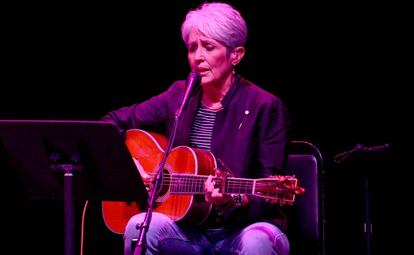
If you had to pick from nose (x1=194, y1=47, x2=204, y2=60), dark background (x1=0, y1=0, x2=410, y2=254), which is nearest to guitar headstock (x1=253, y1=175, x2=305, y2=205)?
nose (x1=194, y1=47, x2=204, y2=60)

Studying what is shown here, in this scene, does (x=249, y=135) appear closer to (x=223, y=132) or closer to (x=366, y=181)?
(x=223, y=132)

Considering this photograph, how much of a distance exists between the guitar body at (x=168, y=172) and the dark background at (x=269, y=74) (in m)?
1.05

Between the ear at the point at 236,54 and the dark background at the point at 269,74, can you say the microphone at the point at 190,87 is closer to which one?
the ear at the point at 236,54

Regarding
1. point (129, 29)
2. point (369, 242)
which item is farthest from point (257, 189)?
point (129, 29)

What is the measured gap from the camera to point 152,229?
2928mm

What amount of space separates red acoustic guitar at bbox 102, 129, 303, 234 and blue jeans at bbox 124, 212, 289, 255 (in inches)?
3.5

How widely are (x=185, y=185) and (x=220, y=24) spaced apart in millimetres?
891

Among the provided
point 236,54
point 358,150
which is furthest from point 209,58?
point 358,150

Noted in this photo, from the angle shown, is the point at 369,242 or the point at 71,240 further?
the point at 369,242

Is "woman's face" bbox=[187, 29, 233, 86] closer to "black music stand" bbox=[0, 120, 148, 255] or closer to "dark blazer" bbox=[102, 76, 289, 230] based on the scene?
"dark blazer" bbox=[102, 76, 289, 230]

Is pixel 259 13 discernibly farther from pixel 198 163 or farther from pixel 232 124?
pixel 198 163

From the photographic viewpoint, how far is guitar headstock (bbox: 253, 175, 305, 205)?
2.86 metres

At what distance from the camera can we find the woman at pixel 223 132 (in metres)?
2.91

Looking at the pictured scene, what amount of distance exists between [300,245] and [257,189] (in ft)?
1.86
